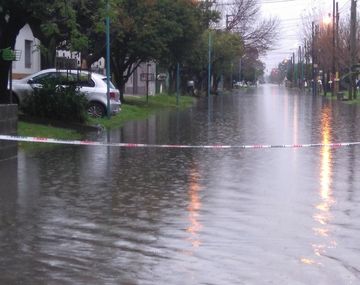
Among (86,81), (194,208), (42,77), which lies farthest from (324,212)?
(86,81)

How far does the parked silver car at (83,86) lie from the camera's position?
20202mm

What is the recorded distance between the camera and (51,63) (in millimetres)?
26734

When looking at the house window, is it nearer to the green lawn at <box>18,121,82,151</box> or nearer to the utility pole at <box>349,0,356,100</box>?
the green lawn at <box>18,121,82,151</box>

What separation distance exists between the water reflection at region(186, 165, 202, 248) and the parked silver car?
1001 cm

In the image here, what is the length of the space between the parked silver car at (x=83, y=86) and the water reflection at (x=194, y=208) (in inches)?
394

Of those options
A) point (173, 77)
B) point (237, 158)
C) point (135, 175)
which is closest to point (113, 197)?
point (135, 175)

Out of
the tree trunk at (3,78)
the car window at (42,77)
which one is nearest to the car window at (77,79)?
the car window at (42,77)

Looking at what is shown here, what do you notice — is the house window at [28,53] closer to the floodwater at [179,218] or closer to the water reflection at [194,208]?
the floodwater at [179,218]

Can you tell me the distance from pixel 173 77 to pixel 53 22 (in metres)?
43.6

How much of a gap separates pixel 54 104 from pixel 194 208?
1119 cm

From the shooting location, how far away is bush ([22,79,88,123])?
18.6 meters

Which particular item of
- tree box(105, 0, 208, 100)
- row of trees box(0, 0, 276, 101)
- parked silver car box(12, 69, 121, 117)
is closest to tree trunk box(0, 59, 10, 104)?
row of trees box(0, 0, 276, 101)

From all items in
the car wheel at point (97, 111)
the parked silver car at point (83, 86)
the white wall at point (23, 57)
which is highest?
the white wall at point (23, 57)

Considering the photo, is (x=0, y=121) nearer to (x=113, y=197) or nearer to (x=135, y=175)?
(x=135, y=175)
